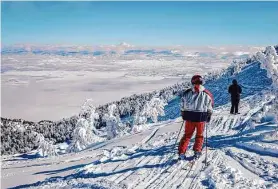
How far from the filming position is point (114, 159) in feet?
43.8

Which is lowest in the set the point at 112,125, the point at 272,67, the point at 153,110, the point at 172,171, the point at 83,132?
the point at 112,125

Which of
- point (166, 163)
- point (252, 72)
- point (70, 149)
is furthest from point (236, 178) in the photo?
point (252, 72)

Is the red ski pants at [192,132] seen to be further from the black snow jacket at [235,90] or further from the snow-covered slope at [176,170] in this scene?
the black snow jacket at [235,90]

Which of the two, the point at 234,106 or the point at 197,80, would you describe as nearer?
the point at 197,80

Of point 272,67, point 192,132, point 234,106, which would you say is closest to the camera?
point 192,132

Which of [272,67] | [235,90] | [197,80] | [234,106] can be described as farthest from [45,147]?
[197,80]

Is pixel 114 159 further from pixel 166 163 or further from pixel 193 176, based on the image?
pixel 193 176

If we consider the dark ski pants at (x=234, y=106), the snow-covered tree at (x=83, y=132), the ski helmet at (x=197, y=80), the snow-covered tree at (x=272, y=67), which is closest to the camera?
the ski helmet at (x=197, y=80)

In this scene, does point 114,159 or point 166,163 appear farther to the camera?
point 114,159

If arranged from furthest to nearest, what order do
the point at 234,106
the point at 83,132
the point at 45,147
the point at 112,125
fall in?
the point at 45,147, the point at 112,125, the point at 83,132, the point at 234,106

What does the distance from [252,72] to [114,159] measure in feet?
370

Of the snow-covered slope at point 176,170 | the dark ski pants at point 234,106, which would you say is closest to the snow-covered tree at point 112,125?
the dark ski pants at point 234,106

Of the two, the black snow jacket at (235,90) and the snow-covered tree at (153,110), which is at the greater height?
the black snow jacket at (235,90)

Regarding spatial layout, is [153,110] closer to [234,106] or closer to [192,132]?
[234,106]
